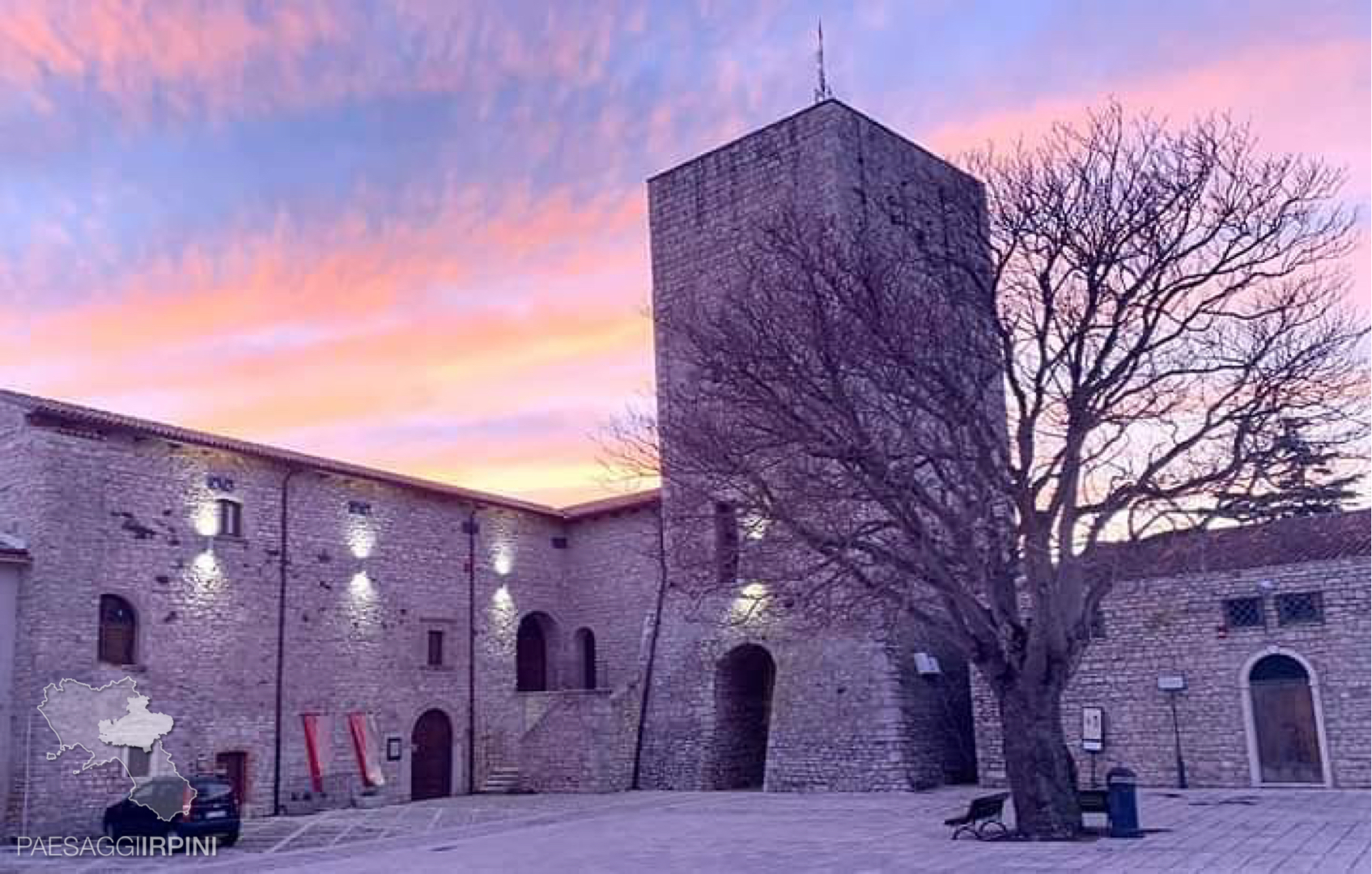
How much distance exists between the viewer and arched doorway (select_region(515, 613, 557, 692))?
2953 centimetres

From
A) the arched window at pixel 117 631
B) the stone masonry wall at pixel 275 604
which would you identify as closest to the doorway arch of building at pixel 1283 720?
the stone masonry wall at pixel 275 604

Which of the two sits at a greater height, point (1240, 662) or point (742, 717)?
point (1240, 662)

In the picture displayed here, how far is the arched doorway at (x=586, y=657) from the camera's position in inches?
1172

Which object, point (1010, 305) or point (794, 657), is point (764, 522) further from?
point (1010, 305)

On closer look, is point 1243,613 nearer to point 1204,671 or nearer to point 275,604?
point 1204,671

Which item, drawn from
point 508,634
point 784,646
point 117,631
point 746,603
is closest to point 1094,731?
point 784,646

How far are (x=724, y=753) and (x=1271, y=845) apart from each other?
531 inches

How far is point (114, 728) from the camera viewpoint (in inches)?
772

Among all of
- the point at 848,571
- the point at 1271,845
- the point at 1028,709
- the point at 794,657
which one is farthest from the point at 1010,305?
the point at 794,657

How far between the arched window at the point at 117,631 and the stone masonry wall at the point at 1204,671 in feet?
51.7

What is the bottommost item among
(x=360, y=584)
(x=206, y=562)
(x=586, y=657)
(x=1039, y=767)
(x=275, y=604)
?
(x=1039, y=767)

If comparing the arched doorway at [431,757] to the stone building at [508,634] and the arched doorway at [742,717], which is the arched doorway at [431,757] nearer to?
the stone building at [508,634]

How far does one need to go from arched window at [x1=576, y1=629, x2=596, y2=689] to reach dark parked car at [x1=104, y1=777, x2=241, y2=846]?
12560 millimetres

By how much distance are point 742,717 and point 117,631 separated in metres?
12.6
